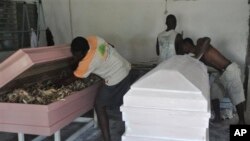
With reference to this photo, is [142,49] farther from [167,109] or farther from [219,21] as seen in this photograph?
[167,109]

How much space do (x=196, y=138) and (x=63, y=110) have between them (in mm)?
1142

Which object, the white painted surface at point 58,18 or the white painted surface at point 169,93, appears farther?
the white painted surface at point 58,18

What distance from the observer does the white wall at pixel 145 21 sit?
4223mm

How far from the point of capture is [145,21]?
452 centimetres

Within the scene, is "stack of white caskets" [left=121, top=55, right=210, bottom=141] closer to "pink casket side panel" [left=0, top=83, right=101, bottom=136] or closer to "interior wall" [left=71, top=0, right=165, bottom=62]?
"pink casket side panel" [left=0, top=83, right=101, bottom=136]

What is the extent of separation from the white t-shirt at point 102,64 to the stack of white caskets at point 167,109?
86cm

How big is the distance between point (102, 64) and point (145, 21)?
6.54ft

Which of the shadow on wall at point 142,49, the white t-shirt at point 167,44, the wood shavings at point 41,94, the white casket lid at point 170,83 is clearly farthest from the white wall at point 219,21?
the white casket lid at point 170,83

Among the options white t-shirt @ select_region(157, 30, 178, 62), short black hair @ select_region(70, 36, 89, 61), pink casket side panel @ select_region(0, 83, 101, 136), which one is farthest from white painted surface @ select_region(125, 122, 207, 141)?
white t-shirt @ select_region(157, 30, 178, 62)

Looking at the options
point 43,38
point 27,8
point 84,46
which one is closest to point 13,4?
point 27,8

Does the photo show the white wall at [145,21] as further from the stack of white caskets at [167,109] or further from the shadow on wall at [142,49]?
the stack of white caskets at [167,109]

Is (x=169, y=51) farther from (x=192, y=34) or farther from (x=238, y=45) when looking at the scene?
(x=238, y=45)

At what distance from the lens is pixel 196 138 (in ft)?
5.49

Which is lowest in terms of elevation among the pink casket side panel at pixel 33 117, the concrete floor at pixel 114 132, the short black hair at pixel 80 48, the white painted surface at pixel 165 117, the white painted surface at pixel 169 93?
the concrete floor at pixel 114 132
